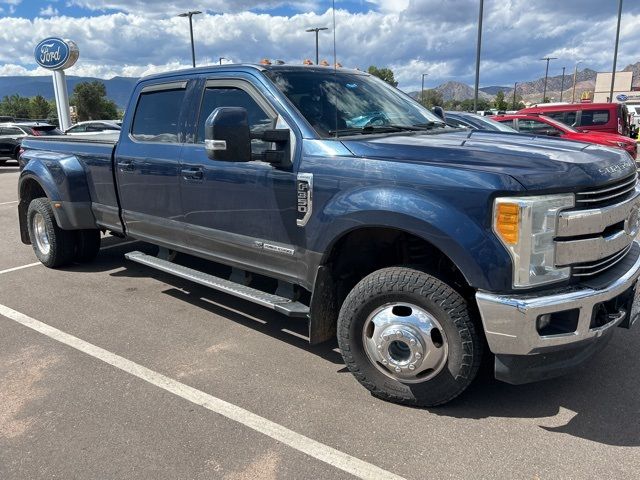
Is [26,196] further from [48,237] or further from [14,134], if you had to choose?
[14,134]

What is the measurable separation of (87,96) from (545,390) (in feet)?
213

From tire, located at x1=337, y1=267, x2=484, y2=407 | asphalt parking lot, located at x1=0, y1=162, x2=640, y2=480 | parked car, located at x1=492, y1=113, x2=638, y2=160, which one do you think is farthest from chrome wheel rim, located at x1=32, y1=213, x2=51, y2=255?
parked car, located at x1=492, y1=113, x2=638, y2=160

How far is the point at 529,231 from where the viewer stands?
2660 millimetres

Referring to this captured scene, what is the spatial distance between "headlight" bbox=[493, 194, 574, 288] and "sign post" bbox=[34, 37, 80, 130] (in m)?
27.1

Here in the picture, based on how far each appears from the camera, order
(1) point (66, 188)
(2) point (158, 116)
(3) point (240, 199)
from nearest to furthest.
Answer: (3) point (240, 199) < (2) point (158, 116) < (1) point (66, 188)

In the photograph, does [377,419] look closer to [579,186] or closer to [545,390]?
[545,390]

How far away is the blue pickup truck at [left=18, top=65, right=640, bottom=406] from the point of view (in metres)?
2.74

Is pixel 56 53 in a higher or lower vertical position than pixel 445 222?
higher

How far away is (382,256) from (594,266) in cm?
127

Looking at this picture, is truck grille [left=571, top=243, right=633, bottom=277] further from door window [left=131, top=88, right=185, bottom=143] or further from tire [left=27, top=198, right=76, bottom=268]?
tire [left=27, top=198, right=76, bottom=268]

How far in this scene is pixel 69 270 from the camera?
20.5 ft

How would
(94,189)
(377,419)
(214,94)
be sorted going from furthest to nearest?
(94,189) → (214,94) → (377,419)

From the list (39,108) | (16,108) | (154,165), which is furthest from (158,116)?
(16,108)

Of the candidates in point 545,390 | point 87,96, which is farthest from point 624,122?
point 87,96
